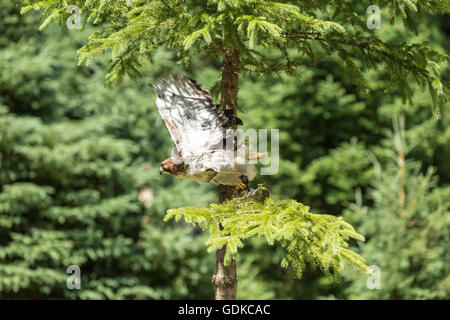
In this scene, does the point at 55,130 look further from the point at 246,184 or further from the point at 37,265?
the point at 246,184

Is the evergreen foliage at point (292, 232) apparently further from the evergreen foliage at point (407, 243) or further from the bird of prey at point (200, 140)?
the evergreen foliage at point (407, 243)

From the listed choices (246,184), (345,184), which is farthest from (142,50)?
(345,184)

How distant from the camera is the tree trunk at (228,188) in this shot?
2.39 metres

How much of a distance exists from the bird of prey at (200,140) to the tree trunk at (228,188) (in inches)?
3.5

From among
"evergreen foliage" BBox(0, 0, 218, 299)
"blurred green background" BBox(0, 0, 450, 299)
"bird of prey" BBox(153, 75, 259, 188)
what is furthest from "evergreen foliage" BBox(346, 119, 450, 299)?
"bird of prey" BBox(153, 75, 259, 188)

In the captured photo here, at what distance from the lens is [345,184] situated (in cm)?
757

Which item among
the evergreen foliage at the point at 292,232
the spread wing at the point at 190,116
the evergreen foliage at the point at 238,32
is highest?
the evergreen foliage at the point at 238,32

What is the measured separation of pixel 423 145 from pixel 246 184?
6183mm

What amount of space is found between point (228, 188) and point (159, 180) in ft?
19.0

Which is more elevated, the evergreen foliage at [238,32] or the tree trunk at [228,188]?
the evergreen foliage at [238,32]

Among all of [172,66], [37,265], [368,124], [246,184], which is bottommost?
[37,265]

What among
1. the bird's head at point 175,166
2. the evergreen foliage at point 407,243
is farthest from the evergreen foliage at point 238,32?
the evergreen foliage at point 407,243

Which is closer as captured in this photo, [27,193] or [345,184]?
[27,193]

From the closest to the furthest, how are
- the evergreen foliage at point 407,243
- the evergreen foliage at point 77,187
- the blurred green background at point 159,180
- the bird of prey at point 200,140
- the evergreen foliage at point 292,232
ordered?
the evergreen foliage at point 292,232 → the bird of prey at point 200,140 → the evergreen foliage at point 407,243 → the blurred green background at point 159,180 → the evergreen foliage at point 77,187
